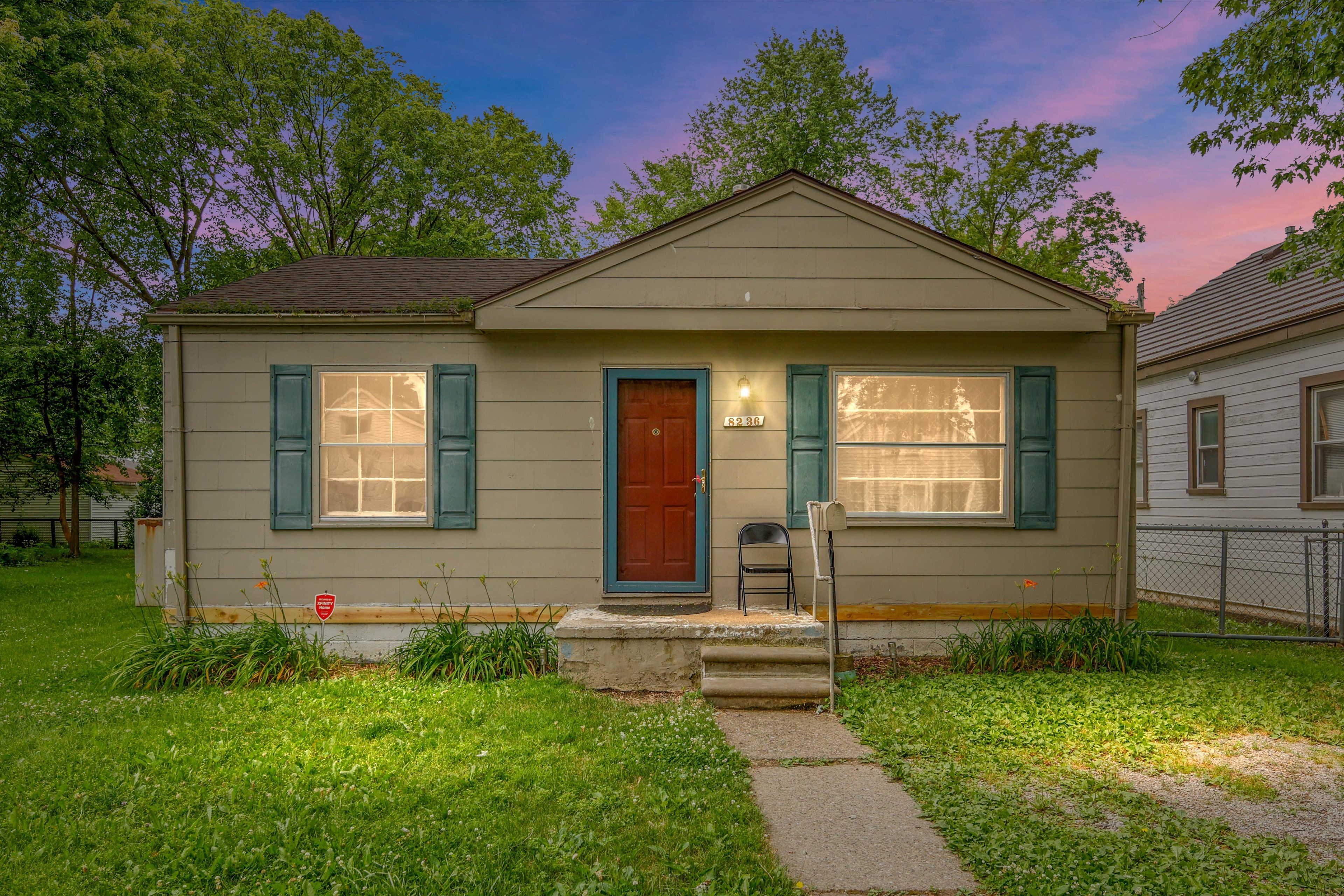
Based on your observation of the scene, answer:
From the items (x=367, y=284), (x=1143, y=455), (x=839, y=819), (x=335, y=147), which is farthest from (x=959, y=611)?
(x=335, y=147)

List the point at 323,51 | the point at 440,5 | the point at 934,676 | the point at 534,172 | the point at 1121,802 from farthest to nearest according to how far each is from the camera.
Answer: the point at 534,172
the point at 323,51
the point at 440,5
the point at 934,676
the point at 1121,802

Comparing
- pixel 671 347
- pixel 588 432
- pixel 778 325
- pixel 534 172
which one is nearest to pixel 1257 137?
pixel 778 325

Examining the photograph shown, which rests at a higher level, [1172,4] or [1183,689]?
[1172,4]

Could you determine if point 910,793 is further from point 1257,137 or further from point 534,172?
point 534,172

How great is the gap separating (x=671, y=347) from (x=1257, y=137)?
195 inches

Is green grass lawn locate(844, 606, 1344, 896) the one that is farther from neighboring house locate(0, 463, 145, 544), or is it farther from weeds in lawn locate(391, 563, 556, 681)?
neighboring house locate(0, 463, 145, 544)

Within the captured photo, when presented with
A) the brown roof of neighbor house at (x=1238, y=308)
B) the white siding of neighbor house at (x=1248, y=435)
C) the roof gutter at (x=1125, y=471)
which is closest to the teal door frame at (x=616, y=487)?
the roof gutter at (x=1125, y=471)

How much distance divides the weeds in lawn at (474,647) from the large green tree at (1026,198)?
48.3ft

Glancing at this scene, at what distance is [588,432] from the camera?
598 cm

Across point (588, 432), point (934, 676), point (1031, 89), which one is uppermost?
point (1031, 89)

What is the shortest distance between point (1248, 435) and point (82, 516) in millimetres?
27597

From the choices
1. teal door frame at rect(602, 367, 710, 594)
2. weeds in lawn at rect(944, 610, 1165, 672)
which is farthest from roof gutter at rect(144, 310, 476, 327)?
weeds in lawn at rect(944, 610, 1165, 672)

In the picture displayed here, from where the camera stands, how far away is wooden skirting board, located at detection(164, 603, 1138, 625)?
5.89 metres

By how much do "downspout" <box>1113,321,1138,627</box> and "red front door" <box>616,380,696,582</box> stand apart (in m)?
3.49
